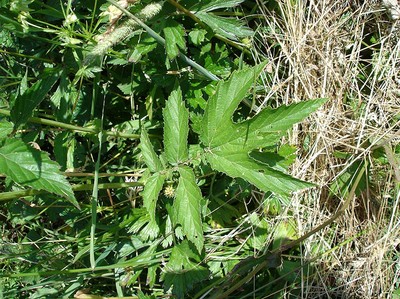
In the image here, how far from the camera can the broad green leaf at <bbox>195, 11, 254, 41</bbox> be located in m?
1.78

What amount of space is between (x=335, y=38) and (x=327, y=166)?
495 millimetres

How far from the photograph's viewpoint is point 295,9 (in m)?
2.00

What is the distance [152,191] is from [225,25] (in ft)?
1.98

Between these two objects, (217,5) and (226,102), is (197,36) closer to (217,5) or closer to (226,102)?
(217,5)

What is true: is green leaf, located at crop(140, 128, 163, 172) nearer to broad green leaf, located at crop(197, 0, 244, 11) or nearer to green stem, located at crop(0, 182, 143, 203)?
green stem, located at crop(0, 182, 143, 203)

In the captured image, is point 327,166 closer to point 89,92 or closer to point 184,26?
point 184,26

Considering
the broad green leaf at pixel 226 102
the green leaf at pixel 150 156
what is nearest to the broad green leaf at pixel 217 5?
the broad green leaf at pixel 226 102

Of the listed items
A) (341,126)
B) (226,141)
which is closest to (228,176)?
(226,141)

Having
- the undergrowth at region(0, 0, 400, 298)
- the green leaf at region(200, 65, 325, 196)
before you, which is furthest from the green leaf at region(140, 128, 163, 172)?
the green leaf at region(200, 65, 325, 196)

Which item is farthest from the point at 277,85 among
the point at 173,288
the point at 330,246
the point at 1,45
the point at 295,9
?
the point at 1,45

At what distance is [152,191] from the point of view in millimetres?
1729

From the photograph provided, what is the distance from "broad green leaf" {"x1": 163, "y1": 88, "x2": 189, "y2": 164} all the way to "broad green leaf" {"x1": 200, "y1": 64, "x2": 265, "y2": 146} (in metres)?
0.08

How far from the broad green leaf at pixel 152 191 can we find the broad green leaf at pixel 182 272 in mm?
253

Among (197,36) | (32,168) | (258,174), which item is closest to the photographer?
(32,168)
